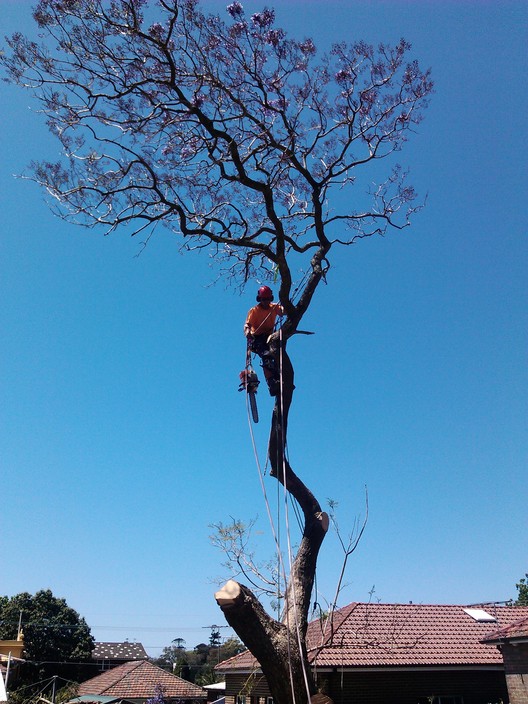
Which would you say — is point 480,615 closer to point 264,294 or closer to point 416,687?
point 416,687

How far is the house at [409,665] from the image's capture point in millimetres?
12305

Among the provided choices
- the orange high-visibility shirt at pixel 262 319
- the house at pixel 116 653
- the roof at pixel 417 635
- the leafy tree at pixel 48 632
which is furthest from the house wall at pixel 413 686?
the house at pixel 116 653

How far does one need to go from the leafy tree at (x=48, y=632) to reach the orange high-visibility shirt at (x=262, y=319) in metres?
35.9

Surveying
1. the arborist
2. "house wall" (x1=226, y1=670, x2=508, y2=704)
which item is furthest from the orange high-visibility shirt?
"house wall" (x1=226, y1=670, x2=508, y2=704)

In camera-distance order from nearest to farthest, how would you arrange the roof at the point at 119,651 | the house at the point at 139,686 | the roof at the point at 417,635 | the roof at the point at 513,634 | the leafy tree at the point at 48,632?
the roof at the point at 513,634
the roof at the point at 417,635
the house at the point at 139,686
the leafy tree at the point at 48,632
the roof at the point at 119,651

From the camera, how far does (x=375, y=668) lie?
1239cm

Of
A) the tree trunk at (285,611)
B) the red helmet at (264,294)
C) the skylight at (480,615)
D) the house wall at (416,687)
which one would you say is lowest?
the house wall at (416,687)

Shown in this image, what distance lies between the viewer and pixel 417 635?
14750 millimetres

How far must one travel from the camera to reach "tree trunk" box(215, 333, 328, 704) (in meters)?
4.29

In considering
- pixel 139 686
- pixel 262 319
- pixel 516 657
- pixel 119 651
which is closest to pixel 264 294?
pixel 262 319

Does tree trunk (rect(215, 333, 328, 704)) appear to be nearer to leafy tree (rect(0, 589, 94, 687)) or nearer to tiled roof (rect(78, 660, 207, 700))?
tiled roof (rect(78, 660, 207, 700))

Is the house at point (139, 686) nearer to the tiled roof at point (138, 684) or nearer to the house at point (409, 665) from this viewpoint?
the tiled roof at point (138, 684)

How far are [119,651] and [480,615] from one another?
141 ft

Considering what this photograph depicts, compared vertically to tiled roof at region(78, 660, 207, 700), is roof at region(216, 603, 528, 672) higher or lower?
higher
